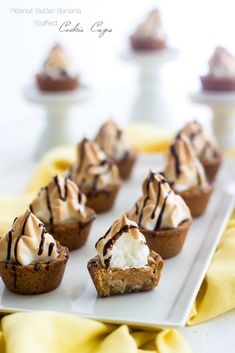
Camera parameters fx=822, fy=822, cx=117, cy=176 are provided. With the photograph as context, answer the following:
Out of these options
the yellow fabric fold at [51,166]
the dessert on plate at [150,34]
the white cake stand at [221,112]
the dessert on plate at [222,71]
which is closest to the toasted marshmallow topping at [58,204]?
the yellow fabric fold at [51,166]

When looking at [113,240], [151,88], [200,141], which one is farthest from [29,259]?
[151,88]

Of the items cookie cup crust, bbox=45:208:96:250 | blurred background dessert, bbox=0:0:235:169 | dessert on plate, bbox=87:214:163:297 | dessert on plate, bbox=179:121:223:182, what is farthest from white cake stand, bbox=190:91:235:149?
Answer: dessert on plate, bbox=87:214:163:297

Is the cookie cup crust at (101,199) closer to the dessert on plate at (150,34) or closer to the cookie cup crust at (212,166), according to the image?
the cookie cup crust at (212,166)

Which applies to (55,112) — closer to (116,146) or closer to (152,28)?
(116,146)

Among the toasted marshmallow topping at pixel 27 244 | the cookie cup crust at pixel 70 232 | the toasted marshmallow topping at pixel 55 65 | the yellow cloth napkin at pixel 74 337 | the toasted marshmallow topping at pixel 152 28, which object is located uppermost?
the toasted marshmallow topping at pixel 152 28

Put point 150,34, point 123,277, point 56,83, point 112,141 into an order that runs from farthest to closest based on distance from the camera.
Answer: point 150,34, point 56,83, point 112,141, point 123,277

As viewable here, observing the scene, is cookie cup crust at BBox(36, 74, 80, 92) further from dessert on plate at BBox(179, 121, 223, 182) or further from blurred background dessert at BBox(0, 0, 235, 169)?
dessert on plate at BBox(179, 121, 223, 182)
